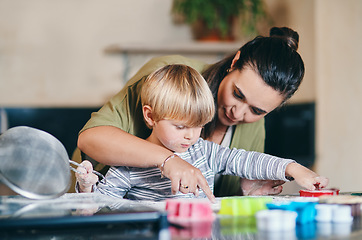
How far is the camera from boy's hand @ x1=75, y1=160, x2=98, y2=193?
3.31 ft

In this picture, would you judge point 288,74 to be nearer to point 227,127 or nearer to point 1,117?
point 227,127

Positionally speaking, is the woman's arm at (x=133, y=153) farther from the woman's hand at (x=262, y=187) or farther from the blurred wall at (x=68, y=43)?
the blurred wall at (x=68, y=43)

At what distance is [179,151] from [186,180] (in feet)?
0.79

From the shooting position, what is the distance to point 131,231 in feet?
1.96

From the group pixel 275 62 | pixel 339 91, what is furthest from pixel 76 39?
pixel 275 62

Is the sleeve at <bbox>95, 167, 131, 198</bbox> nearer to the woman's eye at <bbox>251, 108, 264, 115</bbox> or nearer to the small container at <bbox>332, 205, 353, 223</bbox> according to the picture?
the woman's eye at <bbox>251, 108, 264, 115</bbox>

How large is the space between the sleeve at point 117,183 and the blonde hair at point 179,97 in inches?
6.5

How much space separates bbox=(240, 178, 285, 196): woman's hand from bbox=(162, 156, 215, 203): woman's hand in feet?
1.21

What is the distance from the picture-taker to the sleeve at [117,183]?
3.68 ft

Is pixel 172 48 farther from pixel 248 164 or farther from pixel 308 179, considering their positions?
pixel 308 179

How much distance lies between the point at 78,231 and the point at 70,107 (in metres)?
2.40

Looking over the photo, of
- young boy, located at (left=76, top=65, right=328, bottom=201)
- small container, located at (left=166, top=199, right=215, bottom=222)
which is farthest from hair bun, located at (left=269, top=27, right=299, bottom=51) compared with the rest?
small container, located at (left=166, top=199, right=215, bottom=222)

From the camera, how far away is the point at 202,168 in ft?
4.04

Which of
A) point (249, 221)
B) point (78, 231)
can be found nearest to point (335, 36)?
point (249, 221)
